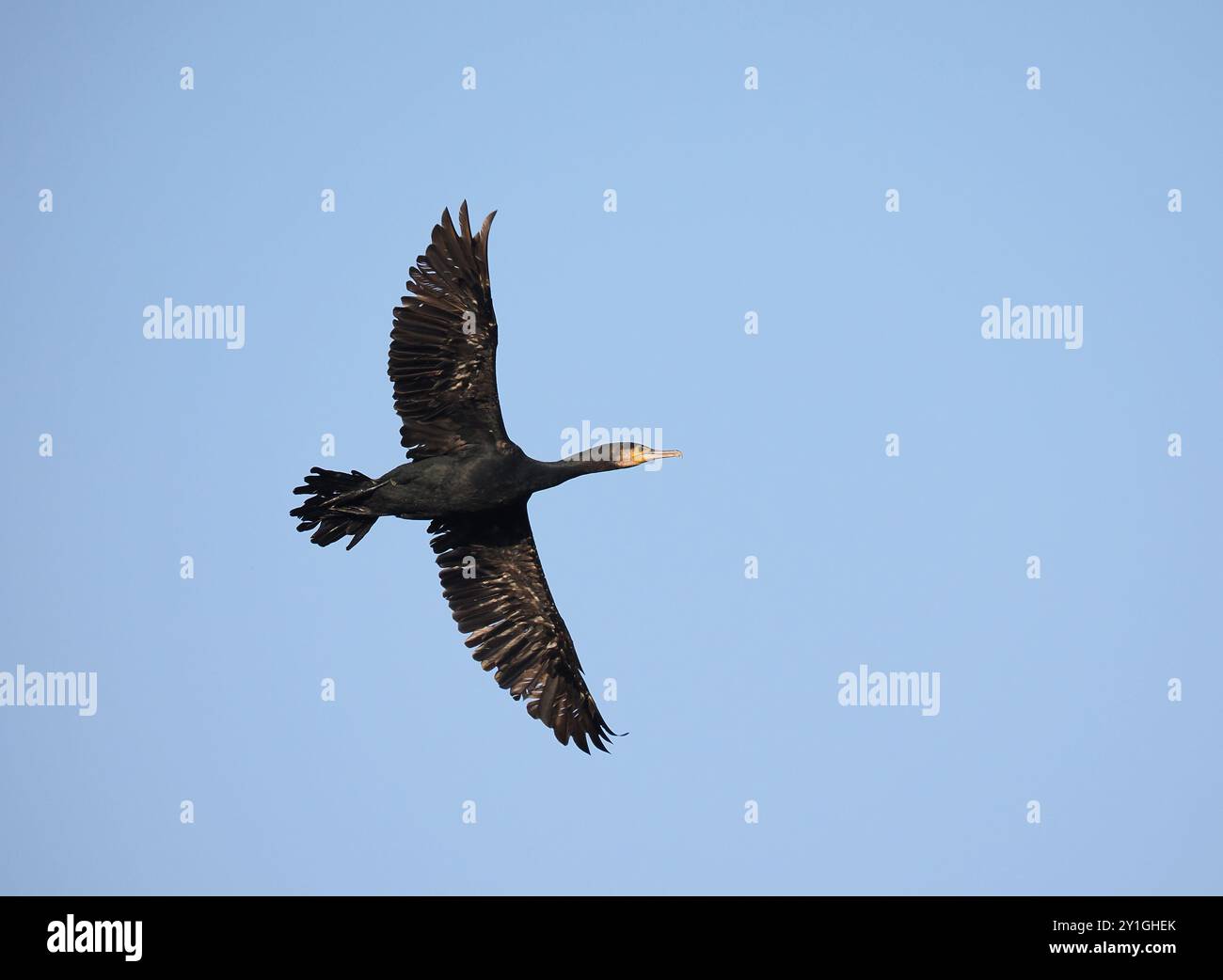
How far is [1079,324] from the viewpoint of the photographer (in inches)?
1353

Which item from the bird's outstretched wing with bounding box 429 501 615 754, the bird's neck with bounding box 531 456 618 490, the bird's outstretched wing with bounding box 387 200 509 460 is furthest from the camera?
the bird's outstretched wing with bounding box 429 501 615 754

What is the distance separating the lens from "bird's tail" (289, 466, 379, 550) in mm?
25547

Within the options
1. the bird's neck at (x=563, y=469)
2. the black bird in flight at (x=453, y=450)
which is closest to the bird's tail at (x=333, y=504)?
the black bird in flight at (x=453, y=450)

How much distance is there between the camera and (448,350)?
2567cm

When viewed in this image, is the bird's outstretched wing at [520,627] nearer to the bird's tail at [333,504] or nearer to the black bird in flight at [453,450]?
the black bird in flight at [453,450]

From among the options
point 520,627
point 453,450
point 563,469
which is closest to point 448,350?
point 453,450

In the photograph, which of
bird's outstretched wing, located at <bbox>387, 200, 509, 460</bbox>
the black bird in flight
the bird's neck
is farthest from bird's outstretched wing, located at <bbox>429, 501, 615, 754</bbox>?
bird's outstretched wing, located at <bbox>387, 200, 509, 460</bbox>

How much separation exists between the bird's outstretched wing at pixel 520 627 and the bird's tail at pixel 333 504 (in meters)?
2.20

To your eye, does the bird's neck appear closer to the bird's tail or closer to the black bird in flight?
the black bird in flight

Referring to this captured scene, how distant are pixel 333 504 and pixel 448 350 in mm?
2311

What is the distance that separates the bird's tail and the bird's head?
266 cm

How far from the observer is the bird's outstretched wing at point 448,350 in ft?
83.2

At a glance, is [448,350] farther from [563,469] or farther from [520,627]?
[520,627]

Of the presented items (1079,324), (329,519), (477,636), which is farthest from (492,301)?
(1079,324)
